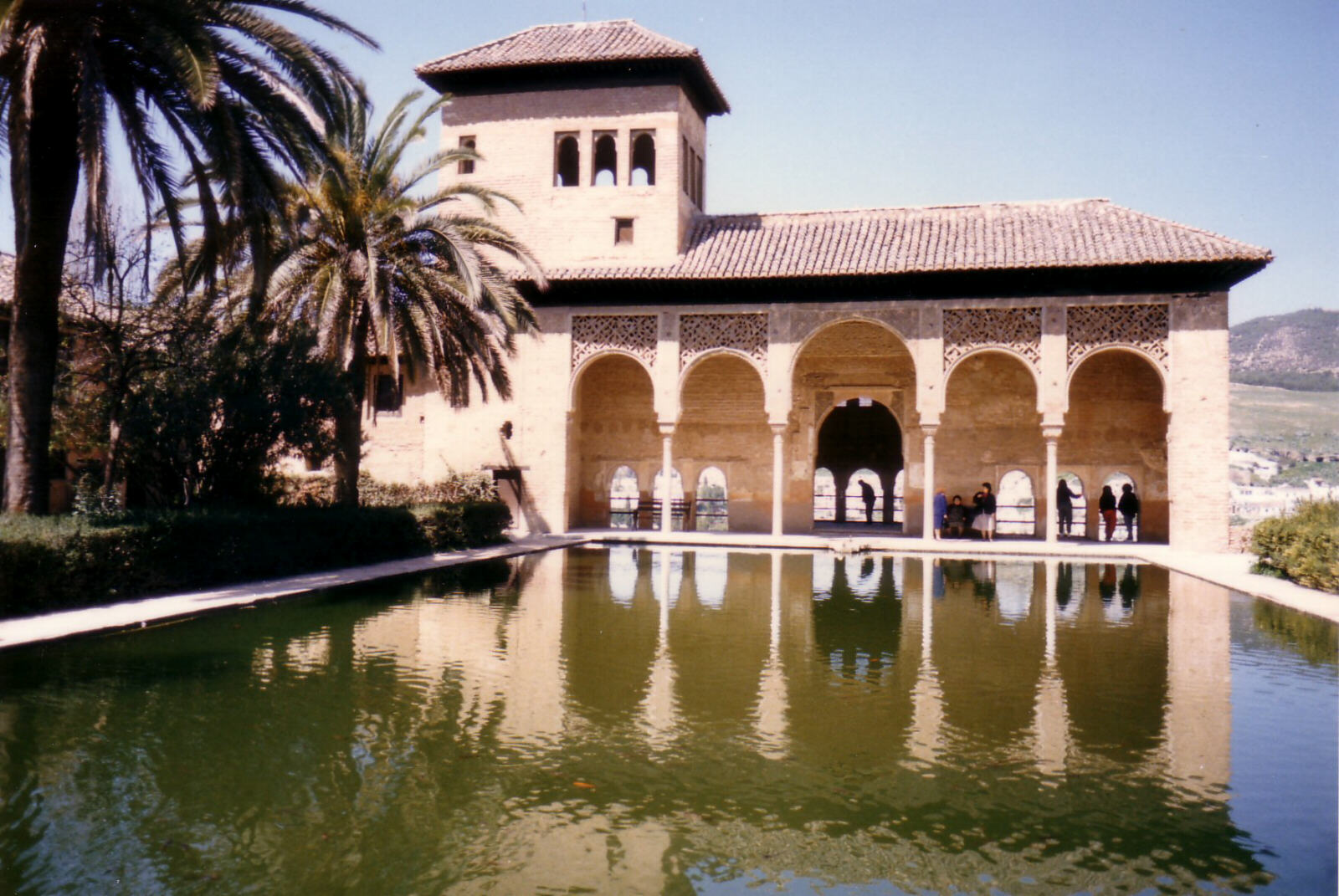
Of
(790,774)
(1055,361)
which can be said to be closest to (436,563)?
(790,774)

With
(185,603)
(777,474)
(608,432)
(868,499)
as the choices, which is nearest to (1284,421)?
(868,499)

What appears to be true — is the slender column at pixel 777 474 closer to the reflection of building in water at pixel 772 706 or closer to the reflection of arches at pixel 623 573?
the reflection of arches at pixel 623 573

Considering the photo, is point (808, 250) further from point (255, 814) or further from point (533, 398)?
point (255, 814)

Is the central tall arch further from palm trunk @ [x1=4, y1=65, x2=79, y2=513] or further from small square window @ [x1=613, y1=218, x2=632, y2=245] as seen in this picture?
palm trunk @ [x1=4, y1=65, x2=79, y2=513]

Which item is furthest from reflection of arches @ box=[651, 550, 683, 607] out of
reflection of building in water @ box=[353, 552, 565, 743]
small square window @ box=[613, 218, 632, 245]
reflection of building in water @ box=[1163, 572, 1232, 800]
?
small square window @ box=[613, 218, 632, 245]

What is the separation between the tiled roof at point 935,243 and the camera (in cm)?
1894

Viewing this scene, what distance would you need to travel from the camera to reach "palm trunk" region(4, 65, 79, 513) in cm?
1005

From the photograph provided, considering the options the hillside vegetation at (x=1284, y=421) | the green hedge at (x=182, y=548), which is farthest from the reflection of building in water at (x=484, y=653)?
the hillside vegetation at (x=1284, y=421)

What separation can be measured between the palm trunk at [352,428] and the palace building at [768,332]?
501 centimetres

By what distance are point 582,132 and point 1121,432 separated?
44.1 ft

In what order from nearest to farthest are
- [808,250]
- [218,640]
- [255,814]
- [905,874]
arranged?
1. [905,874]
2. [255,814]
3. [218,640]
4. [808,250]

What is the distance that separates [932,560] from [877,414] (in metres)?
9.75

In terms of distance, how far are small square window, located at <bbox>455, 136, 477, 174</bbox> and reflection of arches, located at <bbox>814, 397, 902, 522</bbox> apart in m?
10.7

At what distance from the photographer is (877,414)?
2628 centimetres
